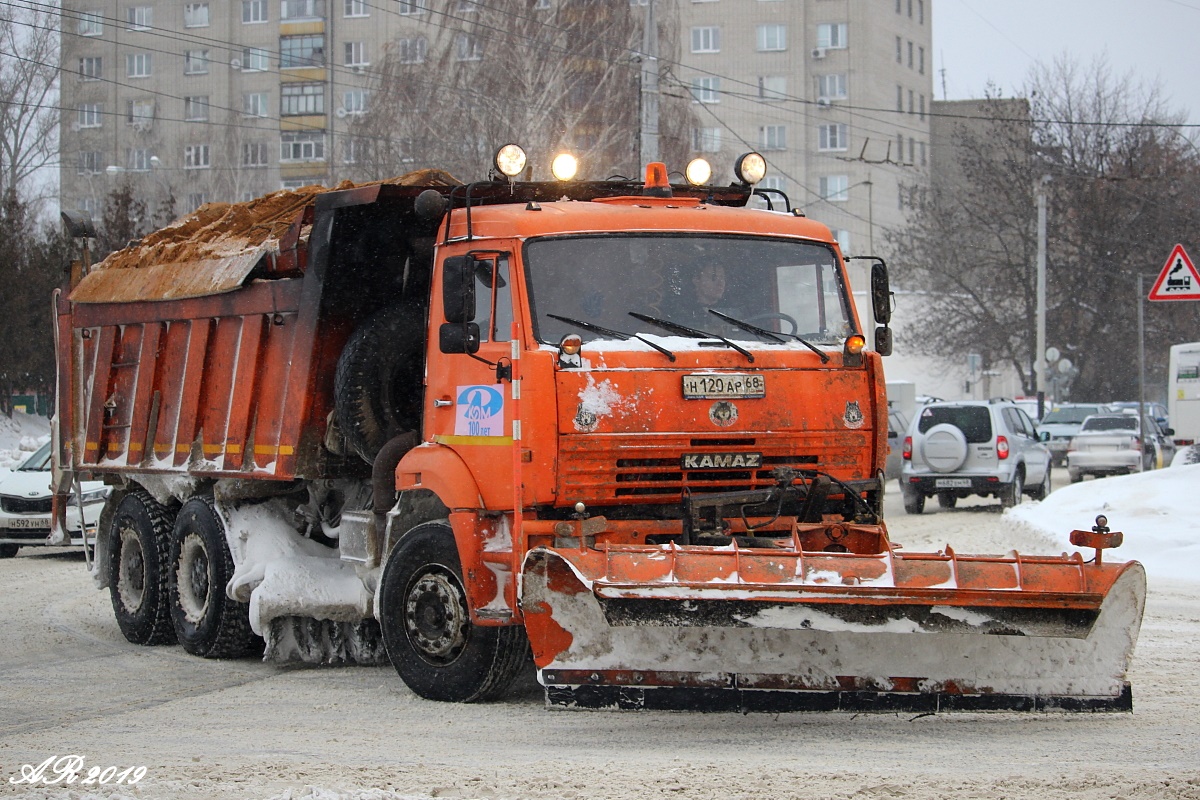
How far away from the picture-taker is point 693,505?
758cm

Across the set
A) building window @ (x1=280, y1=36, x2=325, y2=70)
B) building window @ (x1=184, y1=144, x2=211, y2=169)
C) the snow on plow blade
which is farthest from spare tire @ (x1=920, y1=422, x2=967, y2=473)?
building window @ (x1=280, y1=36, x2=325, y2=70)

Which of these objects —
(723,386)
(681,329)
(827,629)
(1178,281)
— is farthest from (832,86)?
(827,629)

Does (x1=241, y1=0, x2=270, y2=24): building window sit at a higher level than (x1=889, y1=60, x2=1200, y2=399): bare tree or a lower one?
higher

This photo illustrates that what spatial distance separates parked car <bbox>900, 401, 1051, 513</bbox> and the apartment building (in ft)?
84.2

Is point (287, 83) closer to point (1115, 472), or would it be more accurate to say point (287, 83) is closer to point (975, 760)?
point (1115, 472)

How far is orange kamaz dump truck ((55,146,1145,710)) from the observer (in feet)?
22.2

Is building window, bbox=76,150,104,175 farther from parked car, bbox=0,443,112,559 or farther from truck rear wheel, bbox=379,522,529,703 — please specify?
truck rear wheel, bbox=379,522,529,703

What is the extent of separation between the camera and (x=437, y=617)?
8070mm

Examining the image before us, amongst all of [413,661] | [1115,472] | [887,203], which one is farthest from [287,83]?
[413,661]

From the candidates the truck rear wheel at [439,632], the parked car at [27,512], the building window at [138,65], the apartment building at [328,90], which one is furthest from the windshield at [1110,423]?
the building window at [138,65]

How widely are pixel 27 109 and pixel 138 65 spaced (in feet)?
32.0

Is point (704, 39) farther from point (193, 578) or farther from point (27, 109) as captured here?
point (193, 578)

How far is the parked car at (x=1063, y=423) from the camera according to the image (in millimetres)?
37906

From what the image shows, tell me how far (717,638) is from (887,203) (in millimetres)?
66153
